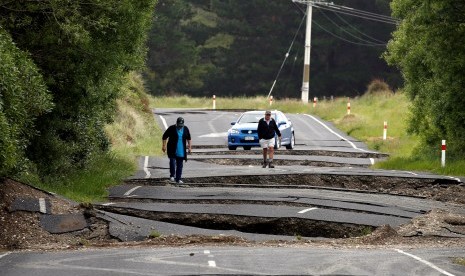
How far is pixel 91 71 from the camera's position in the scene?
2442 cm

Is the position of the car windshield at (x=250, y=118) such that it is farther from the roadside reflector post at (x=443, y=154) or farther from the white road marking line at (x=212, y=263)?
the white road marking line at (x=212, y=263)

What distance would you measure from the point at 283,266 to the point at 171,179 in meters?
13.2

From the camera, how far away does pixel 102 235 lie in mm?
18266

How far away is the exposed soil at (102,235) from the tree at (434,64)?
11546mm

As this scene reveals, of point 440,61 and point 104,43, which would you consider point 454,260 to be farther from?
point 440,61

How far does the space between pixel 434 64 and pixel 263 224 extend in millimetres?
14082

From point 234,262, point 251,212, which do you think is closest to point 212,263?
point 234,262

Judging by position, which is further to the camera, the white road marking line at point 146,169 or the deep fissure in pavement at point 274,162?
the deep fissure in pavement at point 274,162

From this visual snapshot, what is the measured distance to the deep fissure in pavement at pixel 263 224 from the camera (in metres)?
19.5

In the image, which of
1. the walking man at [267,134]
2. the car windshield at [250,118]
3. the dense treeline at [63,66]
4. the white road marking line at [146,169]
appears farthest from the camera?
the car windshield at [250,118]

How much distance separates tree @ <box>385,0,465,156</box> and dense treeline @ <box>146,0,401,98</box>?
2023 inches

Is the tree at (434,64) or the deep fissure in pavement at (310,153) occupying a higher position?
the tree at (434,64)

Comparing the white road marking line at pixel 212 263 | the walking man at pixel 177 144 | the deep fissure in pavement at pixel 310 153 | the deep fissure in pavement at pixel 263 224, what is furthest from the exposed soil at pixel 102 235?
the deep fissure in pavement at pixel 310 153

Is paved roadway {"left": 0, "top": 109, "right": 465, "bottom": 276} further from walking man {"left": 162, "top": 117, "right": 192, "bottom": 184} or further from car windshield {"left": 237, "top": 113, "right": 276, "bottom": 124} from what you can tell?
car windshield {"left": 237, "top": 113, "right": 276, "bottom": 124}
